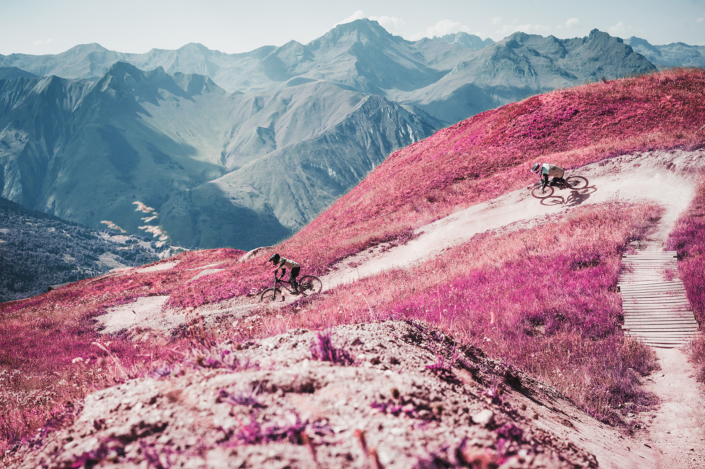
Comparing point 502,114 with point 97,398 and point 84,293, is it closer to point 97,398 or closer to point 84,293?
point 97,398

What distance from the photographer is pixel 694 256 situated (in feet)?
31.2

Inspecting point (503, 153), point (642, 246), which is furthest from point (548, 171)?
point (503, 153)

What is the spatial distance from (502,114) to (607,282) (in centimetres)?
3227

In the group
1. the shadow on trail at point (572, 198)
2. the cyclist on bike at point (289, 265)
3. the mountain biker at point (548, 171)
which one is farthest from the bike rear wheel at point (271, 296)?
the shadow on trail at point (572, 198)

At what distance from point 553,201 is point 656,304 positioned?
1275 centimetres

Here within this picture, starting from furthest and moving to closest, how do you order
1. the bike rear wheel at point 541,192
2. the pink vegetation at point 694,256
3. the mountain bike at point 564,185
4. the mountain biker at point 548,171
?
the bike rear wheel at point 541,192, the mountain bike at point 564,185, the mountain biker at point 548,171, the pink vegetation at point 694,256

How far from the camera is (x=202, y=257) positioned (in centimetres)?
3806

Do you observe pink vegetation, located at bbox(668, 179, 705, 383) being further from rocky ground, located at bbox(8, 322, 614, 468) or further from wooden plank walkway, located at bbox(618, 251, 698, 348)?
rocky ground, located at bbox(8, 322, 614, 468)

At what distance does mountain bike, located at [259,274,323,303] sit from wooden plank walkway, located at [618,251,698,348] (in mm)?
11456

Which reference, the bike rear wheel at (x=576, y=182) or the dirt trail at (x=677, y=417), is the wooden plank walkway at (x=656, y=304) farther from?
the bike rear wheel at (x=576, y=182)

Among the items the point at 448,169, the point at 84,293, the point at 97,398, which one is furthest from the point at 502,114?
the point at 84,293

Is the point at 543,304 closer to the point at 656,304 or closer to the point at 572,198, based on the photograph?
the point at 656,304

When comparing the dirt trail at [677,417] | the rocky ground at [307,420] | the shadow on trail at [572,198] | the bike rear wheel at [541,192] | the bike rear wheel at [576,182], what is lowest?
the dirt trail at [677,417]

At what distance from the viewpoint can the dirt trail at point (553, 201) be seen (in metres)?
16.1
